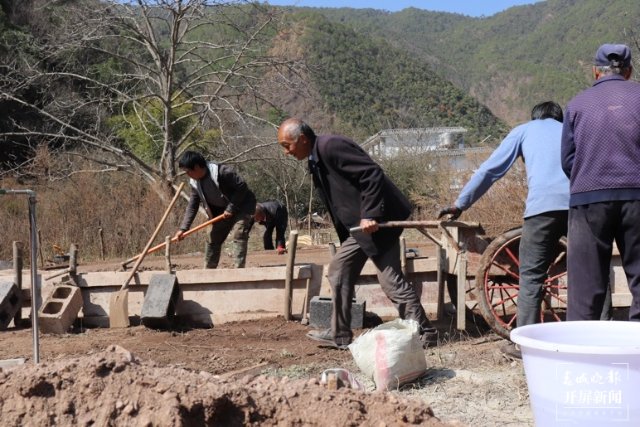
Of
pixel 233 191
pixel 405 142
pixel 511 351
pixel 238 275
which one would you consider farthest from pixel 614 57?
pixel 405 142

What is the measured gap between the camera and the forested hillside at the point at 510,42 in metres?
70.4

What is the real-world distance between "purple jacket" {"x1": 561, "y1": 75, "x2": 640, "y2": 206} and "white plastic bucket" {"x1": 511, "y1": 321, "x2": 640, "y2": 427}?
1331 mm

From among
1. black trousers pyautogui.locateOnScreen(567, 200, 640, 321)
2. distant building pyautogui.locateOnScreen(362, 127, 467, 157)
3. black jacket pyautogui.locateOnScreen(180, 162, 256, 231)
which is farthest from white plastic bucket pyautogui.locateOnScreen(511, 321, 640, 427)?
distant building pyautogui.locateOnScreen(362, 127, 467, 157)

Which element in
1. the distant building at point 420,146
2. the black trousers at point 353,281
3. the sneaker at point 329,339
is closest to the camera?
the black trousers at point 353,281

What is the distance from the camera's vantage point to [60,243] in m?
15.8

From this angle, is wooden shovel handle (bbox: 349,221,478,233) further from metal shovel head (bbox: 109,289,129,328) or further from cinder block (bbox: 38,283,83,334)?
cinder block (bbox: 38,283,83,334)

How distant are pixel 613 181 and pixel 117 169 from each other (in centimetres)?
1374

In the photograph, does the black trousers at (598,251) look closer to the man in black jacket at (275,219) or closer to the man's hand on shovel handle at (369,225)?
the man's hand on shovel handle at (369,225)

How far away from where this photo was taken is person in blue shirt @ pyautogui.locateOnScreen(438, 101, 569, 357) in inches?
186

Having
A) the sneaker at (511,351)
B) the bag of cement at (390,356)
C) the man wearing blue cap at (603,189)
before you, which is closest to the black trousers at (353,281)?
the sneaker at (511,351)

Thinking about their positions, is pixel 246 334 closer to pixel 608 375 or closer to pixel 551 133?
pixel 551 133

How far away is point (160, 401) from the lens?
2803mm

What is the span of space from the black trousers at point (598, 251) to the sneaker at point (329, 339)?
213cm

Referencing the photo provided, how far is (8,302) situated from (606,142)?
223 inches
